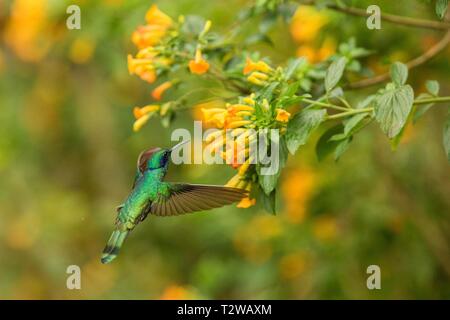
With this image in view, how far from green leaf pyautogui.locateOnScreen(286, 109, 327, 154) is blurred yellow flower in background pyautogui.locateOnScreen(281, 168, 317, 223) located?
82.2 inches

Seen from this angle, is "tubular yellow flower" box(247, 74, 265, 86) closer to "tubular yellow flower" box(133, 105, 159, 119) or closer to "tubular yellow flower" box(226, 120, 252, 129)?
"tubular yellow flower" box(226, 120, 252, 129)

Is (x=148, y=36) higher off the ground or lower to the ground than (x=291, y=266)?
higher

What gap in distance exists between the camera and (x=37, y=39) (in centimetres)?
439

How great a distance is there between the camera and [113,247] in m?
1.94

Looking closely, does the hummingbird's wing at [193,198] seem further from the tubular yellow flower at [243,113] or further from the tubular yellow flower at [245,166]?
the tubular yellow flower at [243,113]

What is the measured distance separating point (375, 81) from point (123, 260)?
3.27 m

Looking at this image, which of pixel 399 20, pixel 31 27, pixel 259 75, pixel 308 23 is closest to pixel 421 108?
pixel 399 20

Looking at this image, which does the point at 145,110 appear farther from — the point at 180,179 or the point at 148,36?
the point at 180,179

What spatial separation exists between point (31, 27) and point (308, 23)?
180 centimetres

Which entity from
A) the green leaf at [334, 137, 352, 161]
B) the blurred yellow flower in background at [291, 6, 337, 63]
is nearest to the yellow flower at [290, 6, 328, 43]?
the blurred yellow flower in background at [291, 6, 337, 63]

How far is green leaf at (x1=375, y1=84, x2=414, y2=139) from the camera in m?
1.83

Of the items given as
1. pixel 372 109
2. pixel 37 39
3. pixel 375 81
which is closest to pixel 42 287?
pixel 37 39

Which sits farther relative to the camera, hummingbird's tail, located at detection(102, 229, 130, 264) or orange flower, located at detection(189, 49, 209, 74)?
orange flower, located at detection(189, 49, 209, 74)

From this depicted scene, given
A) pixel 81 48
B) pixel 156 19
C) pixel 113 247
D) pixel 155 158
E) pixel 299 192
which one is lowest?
pixel 113 247
